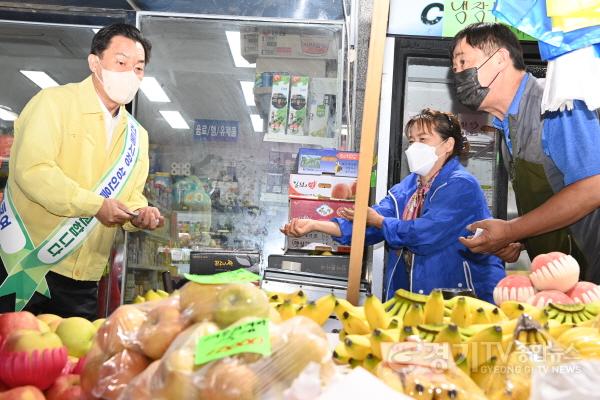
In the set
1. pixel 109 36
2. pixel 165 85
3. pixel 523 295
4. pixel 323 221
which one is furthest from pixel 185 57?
pixel 523 295

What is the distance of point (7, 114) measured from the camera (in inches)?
149

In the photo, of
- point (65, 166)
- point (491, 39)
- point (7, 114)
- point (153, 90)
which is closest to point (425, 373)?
point (491, 39)

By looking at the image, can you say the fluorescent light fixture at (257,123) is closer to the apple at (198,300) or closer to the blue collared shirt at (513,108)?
the blue collared shirt at (513,108)

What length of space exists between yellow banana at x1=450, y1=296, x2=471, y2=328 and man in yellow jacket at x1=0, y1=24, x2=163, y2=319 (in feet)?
7.92

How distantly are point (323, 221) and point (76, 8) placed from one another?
2028 millimetres

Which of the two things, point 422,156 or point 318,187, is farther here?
point 318,187

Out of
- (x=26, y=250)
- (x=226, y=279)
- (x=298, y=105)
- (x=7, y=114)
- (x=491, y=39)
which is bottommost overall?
(x=26, y=250)

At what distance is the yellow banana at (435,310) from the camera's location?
1.18 m

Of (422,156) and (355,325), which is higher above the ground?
(422,156)

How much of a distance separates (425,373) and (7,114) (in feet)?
11.8

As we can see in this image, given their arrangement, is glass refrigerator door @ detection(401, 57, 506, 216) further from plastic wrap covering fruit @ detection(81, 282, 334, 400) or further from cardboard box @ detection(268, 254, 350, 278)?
plastic wrap covering fruit @ detection(81, 282, 334, 400)

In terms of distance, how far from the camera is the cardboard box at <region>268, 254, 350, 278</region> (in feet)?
9.07

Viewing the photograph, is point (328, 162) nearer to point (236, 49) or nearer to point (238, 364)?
point (236, 49)

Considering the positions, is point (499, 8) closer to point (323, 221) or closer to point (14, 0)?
point (323, 221)
